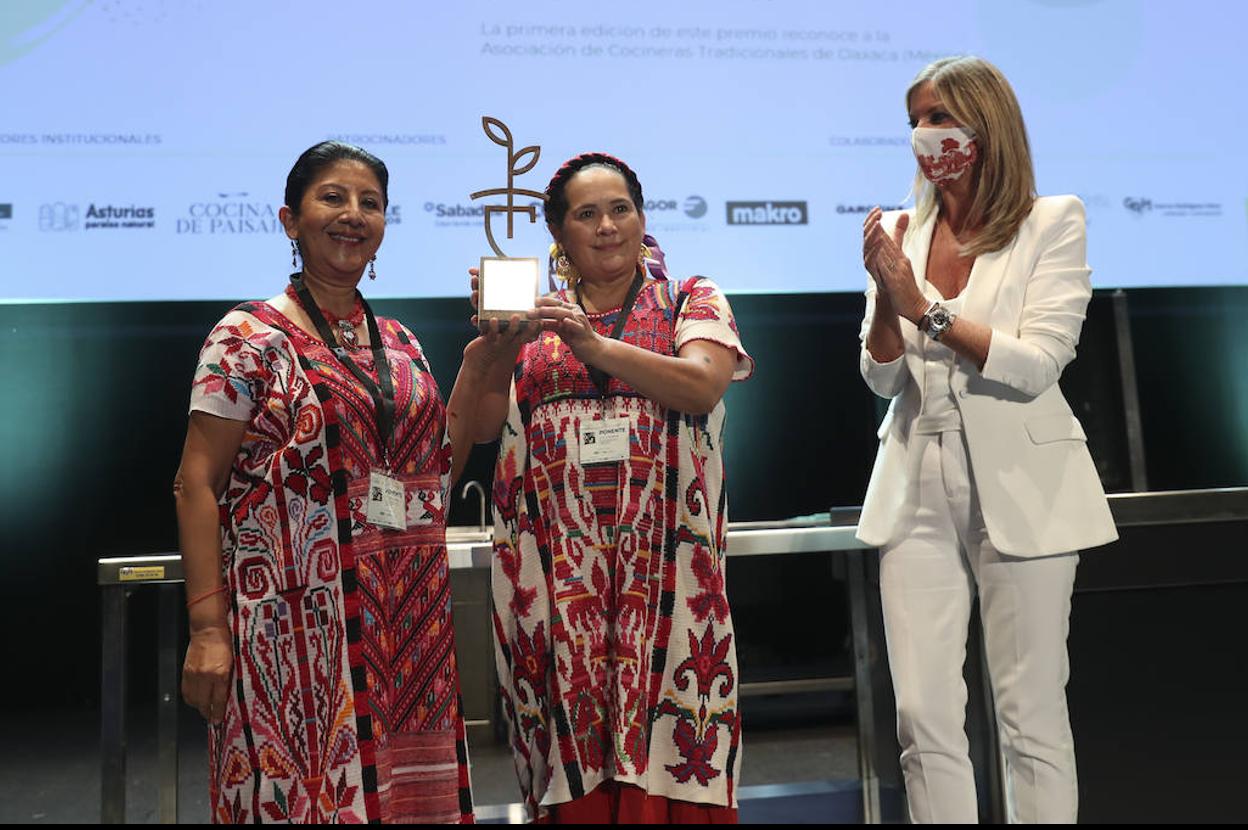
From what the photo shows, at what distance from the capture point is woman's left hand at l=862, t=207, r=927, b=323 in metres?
1.71

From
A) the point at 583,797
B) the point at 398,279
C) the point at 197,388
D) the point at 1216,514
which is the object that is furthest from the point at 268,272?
the point at 1216,514

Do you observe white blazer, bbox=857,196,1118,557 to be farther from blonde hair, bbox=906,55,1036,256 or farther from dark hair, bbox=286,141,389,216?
dark hair, bbox=286,141,389,216

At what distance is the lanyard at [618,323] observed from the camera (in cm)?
184

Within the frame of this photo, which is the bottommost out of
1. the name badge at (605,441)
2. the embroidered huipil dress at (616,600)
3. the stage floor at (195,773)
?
the stage floor at (195,773)

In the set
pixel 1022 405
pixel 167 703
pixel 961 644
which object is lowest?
pixel 167 703

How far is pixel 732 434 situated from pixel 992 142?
263 cm

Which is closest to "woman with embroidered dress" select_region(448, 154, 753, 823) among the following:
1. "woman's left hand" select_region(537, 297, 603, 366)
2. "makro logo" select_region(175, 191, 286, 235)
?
"woman's left hand" select_region(537, 297, 603, 366)

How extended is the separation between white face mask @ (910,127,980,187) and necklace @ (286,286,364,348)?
3.26ft

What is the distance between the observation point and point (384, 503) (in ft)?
5.49

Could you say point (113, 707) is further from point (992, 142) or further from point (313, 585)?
point (992, 142)

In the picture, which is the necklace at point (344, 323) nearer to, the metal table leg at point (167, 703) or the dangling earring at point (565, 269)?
the dangling earring at point (565, 269)

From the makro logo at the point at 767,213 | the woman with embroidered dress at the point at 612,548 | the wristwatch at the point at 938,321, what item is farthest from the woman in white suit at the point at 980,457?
the makro logo at the point at 767,213

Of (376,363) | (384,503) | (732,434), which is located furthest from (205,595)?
(732,434)

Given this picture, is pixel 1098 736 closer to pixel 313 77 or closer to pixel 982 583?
pixel 982 583
